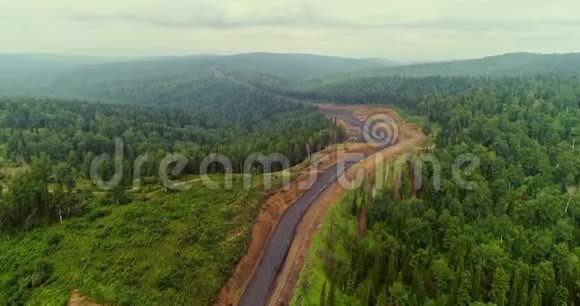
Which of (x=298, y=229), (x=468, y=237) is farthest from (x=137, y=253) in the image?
(x=468, y=237)

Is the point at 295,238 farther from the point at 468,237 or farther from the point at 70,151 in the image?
the point at 70,151

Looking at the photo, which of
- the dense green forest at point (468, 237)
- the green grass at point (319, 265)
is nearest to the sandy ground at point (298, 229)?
the green grass at point (319, 265)

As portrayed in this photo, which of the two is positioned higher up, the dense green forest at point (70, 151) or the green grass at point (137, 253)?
the dense green forest at point (70, 151)

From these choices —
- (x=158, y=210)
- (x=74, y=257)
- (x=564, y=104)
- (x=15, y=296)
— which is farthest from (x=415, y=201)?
(x=564, y=104)

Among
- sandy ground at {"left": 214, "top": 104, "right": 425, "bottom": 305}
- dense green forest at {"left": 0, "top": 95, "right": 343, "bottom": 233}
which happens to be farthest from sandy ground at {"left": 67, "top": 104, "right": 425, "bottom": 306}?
dense green forest at {"left": 0, "top": 95, "right": 343, "bottom": 233}

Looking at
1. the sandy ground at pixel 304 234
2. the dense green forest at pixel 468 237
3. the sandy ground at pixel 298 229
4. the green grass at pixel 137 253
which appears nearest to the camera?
the green grass at pixel 137 253

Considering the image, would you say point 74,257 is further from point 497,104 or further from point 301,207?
point 497,104

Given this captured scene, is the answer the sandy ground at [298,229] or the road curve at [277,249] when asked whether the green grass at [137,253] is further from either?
the road curve at [277,249]

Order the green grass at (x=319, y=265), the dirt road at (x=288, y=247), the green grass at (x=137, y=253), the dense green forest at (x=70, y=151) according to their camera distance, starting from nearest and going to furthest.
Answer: the green grass at (x=137, y=253) → the green grass at (x=319, y=265) → the dirt road at (x=288, y=247) → the dense green forest at (x=70, y=151)
